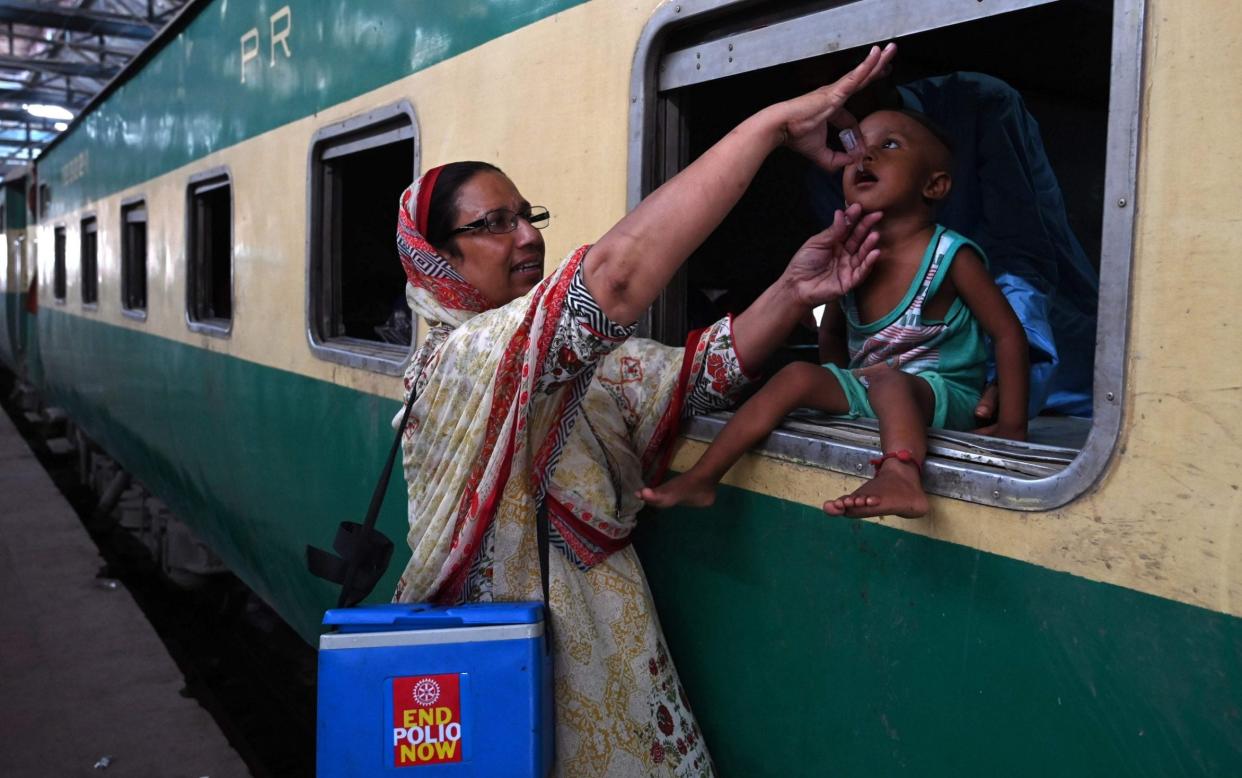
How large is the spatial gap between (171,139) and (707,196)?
4912 mm

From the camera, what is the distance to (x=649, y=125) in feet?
6.50

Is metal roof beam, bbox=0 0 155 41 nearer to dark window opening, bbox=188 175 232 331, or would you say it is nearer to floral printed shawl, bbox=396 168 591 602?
Result: dark window opening, bbox=188 175 232 331

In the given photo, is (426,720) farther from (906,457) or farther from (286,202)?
(286,202)

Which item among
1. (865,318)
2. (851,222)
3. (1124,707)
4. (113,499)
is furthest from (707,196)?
(113,499)

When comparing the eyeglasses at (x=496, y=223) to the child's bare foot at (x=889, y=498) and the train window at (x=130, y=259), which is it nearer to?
the child's bare foot at (x=889, y=498)

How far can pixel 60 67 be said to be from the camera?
14.2m

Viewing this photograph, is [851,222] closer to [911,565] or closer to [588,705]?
[911,565]

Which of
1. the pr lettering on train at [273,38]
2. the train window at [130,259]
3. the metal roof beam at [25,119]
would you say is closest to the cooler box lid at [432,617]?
the pr lettering on train at [273,38]

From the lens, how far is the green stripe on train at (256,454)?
335cm

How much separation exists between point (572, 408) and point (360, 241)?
2.49 meters

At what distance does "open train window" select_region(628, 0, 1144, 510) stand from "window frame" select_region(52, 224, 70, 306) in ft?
27.4

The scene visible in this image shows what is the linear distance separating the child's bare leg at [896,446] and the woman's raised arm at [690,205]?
0.37 meters

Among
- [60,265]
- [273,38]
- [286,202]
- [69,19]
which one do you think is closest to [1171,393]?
[286,202]

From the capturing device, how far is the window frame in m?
9.63
